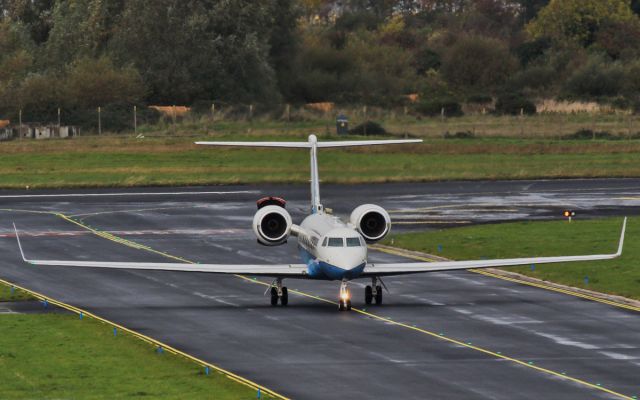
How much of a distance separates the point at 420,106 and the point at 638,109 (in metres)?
19.6

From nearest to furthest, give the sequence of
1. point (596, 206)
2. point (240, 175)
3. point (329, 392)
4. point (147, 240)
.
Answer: point (329, 392) < point (147, 240) < point (596, 206) < point (240, 175)

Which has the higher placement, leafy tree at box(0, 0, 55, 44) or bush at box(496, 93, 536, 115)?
leafy tree at box(0, 0, 55, 44)

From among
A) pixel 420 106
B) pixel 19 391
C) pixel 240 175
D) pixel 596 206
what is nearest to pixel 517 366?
pixel 19 391

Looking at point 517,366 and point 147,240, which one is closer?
point 517,366

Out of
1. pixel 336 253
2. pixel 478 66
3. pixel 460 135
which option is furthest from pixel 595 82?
pixel 336 253

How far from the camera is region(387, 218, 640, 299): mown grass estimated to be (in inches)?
2005

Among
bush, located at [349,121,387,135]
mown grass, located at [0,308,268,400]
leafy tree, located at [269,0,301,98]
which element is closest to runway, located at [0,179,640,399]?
mown grass, located at [0,308,268,400]

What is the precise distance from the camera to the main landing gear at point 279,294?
46656 mm

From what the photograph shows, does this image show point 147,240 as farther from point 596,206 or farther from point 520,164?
point 520,164

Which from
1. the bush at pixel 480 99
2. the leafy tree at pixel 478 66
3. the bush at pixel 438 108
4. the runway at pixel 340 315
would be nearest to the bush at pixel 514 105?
the bush at pixel 480 99

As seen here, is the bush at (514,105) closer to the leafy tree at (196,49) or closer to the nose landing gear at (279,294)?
the leafy tree at (196,49)

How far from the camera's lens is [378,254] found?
60.3 metres

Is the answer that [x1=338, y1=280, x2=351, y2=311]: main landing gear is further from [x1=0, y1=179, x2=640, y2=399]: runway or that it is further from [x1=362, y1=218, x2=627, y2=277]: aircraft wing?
[x1=362, y1=218, x2=627, y2=277]: aircraft wing

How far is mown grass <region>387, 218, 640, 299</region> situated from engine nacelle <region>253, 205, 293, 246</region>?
429 inches
